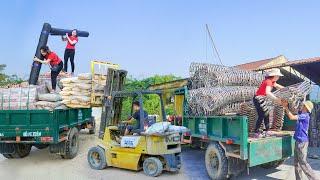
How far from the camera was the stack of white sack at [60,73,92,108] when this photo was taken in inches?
405

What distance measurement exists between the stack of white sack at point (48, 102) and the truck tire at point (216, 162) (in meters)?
4.14

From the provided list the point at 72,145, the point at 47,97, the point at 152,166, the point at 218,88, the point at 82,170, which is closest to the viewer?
the point at 152,166

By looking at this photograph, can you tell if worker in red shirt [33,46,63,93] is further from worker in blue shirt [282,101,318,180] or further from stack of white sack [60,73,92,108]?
worker in blue shirt [282,101,318,180]

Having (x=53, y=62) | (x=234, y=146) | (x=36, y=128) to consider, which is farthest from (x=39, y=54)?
(x=234, y=146)

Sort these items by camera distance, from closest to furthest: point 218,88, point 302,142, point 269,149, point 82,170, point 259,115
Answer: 1. point 302,142
2. point 269,149
3. point 259,115
4. point 218,88
5. point 82,170

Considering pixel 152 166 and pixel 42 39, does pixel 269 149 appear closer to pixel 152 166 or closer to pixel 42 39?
pixel 152 166

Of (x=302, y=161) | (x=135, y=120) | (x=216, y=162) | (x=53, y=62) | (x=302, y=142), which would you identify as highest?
(x=53, y=62)

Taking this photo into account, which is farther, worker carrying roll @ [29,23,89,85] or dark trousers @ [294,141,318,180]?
worker carrying roll @ [29,23,89,85]

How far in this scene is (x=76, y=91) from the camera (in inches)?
408

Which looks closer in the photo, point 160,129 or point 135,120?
point 160,129

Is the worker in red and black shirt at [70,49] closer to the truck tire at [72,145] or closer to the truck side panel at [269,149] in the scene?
the truck tire at [72,145]

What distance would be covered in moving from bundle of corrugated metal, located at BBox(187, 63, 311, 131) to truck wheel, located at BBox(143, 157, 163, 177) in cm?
147

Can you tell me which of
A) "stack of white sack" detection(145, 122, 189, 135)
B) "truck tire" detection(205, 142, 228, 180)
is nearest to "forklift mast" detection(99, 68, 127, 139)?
"stack of white sack" detection(145, 122, 189, 135)

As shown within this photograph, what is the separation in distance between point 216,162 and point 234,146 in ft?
2.07
